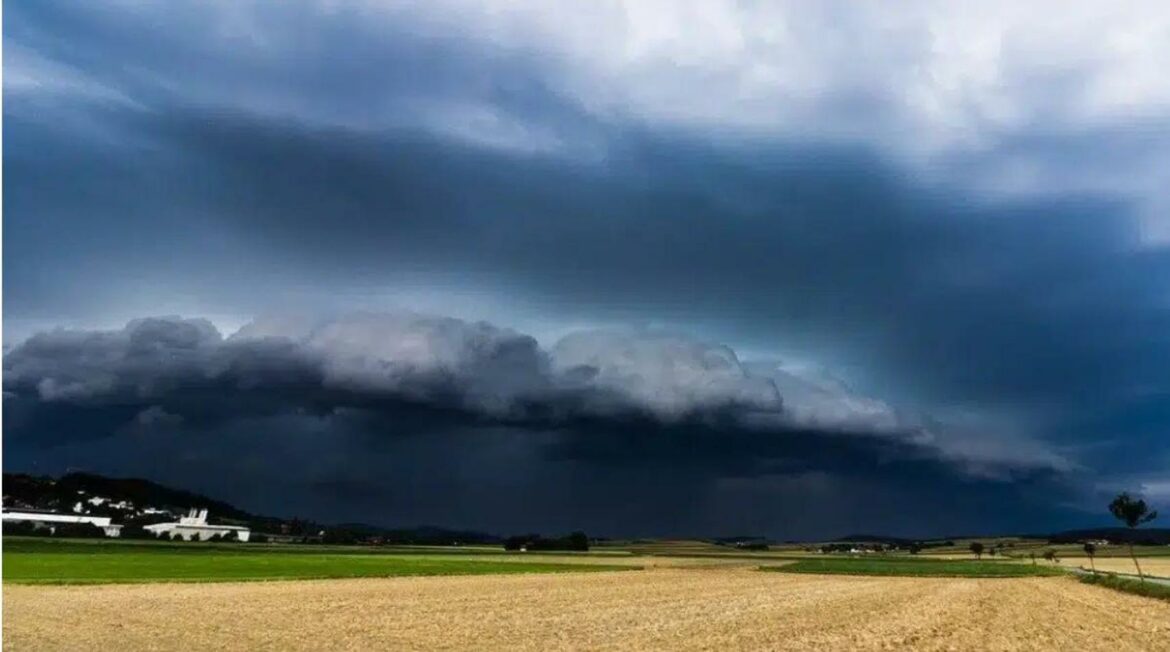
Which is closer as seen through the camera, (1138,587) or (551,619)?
(551,619)

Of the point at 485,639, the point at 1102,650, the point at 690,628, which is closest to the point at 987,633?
the point at 1102,650

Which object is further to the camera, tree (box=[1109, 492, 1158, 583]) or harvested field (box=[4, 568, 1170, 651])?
tree (box=[1109, 492, 1158, 583])

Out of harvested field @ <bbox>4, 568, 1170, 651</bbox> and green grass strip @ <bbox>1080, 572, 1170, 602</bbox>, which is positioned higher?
green grass strip @ <bbox>1080, 572, 1170, 602</bbox>

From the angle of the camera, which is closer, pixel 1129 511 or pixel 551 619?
pixel 551 619

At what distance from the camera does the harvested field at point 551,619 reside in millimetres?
36688

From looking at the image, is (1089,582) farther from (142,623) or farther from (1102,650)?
(142,623)

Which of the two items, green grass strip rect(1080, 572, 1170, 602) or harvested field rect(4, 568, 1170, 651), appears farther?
green grass strip rect(1080, 572, 1170, 602)

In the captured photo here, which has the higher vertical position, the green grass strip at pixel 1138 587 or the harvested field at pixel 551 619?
the green grass strip at pixel 1138 587

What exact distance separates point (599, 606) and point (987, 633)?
2306 centimetres

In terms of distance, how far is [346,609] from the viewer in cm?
5319

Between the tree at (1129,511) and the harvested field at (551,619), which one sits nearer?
the harvested field at (551,619)

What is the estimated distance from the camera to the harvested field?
36688mm

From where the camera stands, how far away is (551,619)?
157ft

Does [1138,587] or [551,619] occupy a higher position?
[1138,587]
